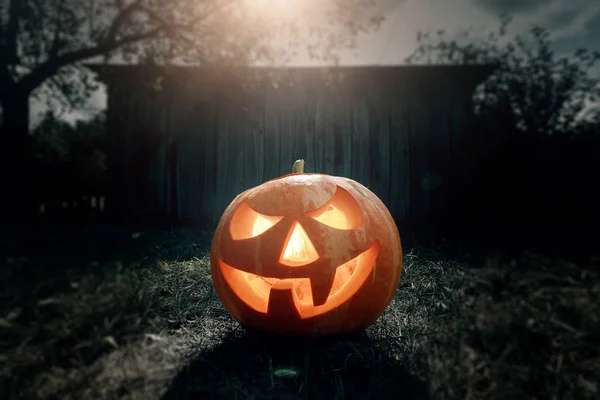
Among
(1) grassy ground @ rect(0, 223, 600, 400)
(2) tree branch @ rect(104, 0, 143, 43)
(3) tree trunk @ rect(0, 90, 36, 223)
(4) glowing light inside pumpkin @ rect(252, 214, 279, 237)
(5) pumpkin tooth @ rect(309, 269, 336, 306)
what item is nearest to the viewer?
(1) grassy ground @ rect(0, 223, 600, 400)

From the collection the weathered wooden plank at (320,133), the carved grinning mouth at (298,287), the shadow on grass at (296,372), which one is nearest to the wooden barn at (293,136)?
the weathered wooden plank at (320,133)

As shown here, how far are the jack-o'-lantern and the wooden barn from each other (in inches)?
179

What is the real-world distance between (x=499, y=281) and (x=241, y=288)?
148 cm

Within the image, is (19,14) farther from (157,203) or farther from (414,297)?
(414,297)

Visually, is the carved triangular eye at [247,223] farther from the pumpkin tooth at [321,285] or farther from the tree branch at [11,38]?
the tree branch at [11,38]

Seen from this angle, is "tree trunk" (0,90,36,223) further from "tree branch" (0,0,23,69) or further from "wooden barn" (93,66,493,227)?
"wooden barn" (93,66,493,227)

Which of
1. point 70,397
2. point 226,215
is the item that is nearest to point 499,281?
point 226,215

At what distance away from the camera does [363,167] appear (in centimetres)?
647

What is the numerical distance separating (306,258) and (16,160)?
6891 millimetres

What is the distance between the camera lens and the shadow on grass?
1347mm

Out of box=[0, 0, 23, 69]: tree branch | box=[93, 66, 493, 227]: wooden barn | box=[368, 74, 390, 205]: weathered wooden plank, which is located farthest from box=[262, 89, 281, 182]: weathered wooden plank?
box=[0, 0, 23, 69]: tree branch

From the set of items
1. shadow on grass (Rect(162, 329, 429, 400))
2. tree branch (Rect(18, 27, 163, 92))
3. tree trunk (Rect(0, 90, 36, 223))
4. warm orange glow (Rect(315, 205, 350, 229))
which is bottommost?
shadow on grass (Rect(162, 329, 429, 400))

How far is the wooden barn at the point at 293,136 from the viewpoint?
21.2ft

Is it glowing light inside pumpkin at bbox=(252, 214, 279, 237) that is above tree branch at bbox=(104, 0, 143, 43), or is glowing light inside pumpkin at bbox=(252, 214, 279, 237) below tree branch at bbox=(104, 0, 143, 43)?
below
